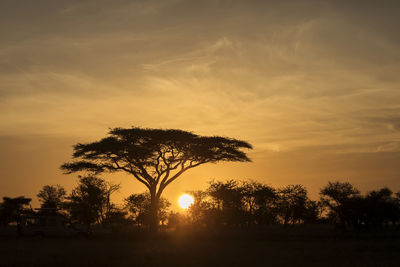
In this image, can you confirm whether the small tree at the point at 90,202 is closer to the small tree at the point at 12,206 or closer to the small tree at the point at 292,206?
the small tree at the point at 12,206

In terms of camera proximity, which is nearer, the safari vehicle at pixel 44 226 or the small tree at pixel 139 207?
the safari vehicle at pixel 44 226

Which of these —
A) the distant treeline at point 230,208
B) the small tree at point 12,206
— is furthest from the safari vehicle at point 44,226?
the small tree at point 12,206

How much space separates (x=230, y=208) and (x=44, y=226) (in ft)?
92.6

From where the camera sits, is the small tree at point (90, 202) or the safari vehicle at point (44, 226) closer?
the safari vehicle at point (44, 226)

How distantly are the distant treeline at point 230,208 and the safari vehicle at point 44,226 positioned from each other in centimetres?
111

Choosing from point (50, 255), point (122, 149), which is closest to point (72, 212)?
point (122, 149)

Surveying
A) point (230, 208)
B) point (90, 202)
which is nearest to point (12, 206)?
point (90, 202)

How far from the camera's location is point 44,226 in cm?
4575

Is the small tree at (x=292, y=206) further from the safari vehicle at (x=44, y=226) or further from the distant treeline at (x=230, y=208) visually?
the safari vehicle at (x=44, y=226)

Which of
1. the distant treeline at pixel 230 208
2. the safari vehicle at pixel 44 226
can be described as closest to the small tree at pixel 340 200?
the distant treeline at pixel 230 208

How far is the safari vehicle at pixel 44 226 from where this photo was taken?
149 ft

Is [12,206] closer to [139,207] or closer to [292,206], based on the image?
[139,207]

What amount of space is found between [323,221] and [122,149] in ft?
135

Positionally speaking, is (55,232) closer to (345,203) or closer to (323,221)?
(345,203)
